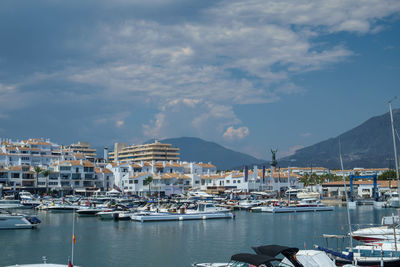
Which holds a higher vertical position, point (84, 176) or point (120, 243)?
point (84, 176)

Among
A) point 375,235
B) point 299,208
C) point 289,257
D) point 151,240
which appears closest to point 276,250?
point 289,257

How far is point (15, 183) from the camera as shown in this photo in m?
122

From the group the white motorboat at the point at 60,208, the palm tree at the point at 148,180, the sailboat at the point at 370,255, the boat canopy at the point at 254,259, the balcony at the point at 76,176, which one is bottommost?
the sailboat at the point at 370,255

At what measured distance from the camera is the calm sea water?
128 ft

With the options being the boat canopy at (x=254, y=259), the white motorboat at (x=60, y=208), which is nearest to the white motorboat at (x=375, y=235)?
the boat canopy at (x=254, y=259)

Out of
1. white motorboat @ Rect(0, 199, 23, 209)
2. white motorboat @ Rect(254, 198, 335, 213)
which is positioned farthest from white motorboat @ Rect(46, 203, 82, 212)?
white motorboat @ Rect(254, 198, 335, 213)

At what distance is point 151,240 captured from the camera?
164 ft

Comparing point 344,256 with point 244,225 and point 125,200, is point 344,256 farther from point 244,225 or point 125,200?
point 125,200

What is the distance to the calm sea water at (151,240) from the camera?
39062mm

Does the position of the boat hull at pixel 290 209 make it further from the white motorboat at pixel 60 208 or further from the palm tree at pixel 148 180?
the palm tree at pixel 148 180

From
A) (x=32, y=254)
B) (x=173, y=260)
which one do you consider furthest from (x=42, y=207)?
(x=173, y=260)

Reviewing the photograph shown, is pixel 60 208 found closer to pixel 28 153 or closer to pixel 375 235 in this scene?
pixel 28 153

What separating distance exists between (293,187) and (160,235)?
97427 millimetres

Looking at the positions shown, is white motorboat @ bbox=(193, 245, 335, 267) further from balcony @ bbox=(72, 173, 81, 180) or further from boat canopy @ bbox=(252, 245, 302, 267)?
balcony @ bbox=(72, 173, 81, 180)
